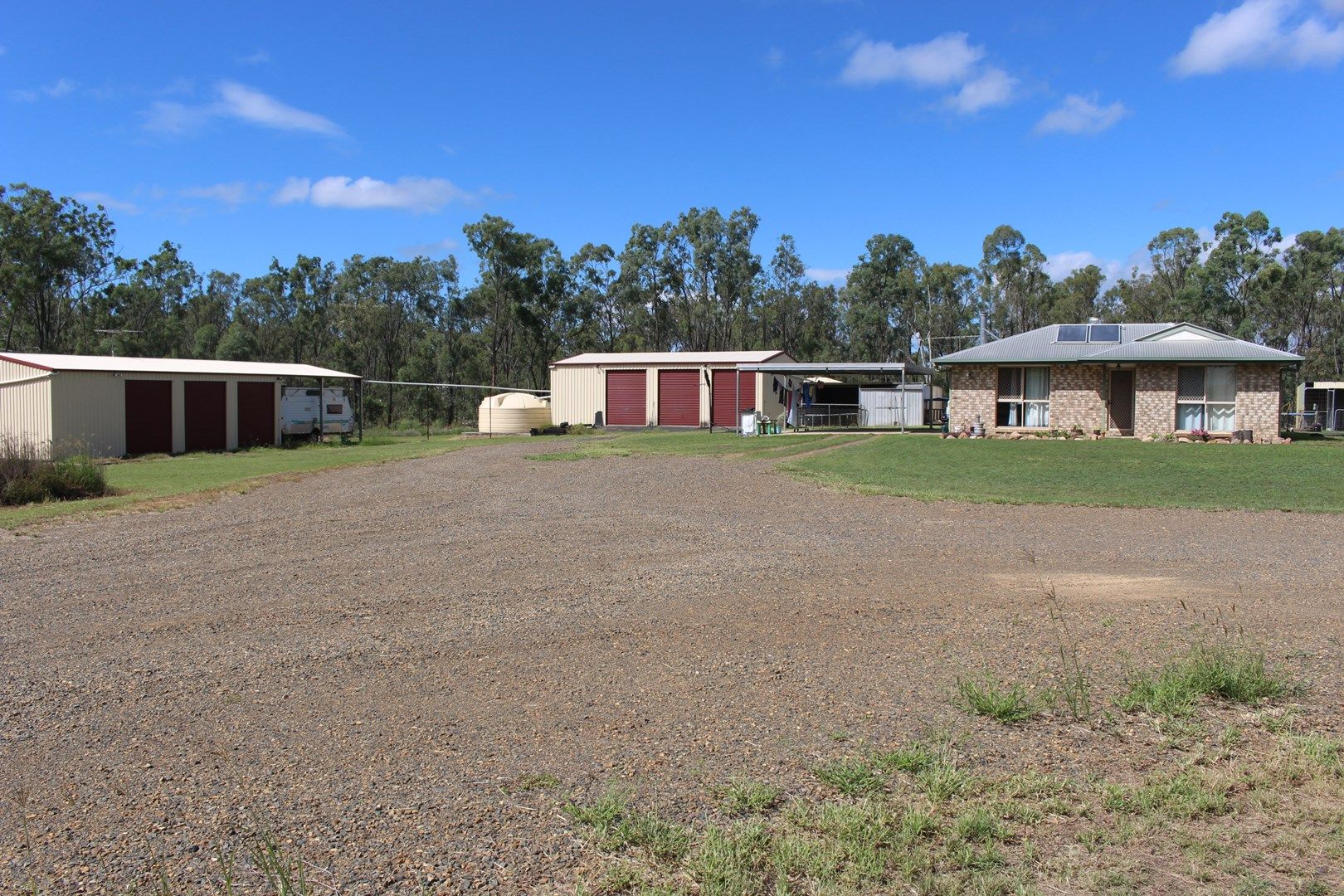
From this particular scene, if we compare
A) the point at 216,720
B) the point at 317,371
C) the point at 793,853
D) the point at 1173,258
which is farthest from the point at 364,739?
the point at 1173,258

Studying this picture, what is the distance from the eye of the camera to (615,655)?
263 inches

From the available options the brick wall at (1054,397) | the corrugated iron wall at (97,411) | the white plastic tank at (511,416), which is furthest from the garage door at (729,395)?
the corrugated iron wall at (97,411)

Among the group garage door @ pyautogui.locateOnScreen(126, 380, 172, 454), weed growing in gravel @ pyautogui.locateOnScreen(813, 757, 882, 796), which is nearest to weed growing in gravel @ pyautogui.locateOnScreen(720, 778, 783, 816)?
weed growing in gravel @ pyautogui.locateOnScreen(813, 757, 882, 796)

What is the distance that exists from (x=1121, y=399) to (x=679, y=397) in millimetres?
18248

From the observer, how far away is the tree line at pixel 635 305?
6078 cm

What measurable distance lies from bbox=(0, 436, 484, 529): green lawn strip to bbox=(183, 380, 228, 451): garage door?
4.23 ft

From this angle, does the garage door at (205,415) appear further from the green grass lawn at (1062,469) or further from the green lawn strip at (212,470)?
the green grass lawn at (1062,469)

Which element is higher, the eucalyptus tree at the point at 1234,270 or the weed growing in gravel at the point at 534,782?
the eucalyptus tree at the point at 1234,270

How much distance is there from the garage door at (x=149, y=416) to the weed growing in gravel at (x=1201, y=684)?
101 ft

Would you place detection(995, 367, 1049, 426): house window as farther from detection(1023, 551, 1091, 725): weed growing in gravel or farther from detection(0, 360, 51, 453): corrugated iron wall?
detection(0, 360, 51, 453): corrugated iron wall

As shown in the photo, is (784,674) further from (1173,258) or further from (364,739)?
(1173,258)

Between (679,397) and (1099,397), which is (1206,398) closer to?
(1099,397)

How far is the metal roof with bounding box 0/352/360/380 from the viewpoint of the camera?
28.9 m

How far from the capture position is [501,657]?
6.66 meters
